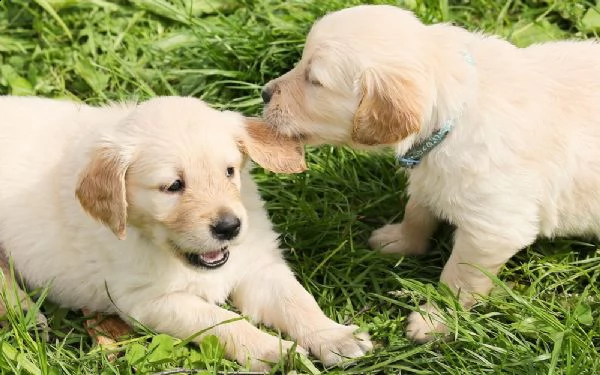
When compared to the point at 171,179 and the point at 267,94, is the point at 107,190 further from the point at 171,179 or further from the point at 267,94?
the point at 267,94

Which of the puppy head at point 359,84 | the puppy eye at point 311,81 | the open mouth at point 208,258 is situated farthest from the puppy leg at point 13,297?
the puppy eye at point 311,81

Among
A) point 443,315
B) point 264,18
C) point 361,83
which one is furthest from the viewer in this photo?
point 264,18

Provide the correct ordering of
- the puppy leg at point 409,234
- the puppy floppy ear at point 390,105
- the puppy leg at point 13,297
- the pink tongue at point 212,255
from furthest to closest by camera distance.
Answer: the puppy leg at point 409,234 → the puppy leg at point 13,297 → the pink tongue at point 212,255 → the puppy floppy ear at point 390,105

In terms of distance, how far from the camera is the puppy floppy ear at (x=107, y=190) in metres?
3.66

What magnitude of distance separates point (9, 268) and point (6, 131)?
635 millimetres

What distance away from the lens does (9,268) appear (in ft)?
13.9

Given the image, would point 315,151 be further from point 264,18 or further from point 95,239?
point 95,239

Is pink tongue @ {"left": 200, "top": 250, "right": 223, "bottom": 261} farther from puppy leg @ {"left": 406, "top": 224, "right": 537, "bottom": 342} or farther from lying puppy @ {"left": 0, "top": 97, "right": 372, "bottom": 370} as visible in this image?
puppy leg @ {"left": 406, "top": 224, "right": 537, "bottom": 342}

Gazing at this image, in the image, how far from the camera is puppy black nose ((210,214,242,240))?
3615 millimetres

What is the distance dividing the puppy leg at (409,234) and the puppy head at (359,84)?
29.3 inches

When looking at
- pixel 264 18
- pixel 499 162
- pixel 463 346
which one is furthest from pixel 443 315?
pixel 264 18

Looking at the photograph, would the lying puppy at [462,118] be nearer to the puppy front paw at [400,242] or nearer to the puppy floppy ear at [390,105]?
the puppy floppy ear at [390,105]

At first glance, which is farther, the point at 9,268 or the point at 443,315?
the point at 9,268

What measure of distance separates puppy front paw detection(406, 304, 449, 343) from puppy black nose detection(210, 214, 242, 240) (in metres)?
0.91
